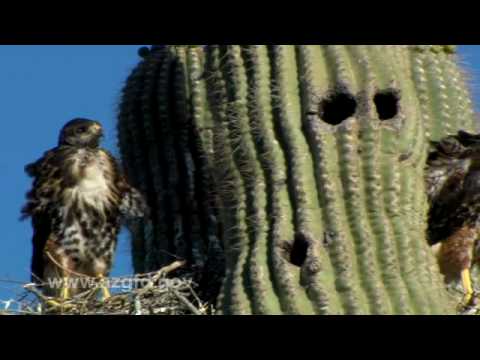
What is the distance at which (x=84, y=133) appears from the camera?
9539 mm

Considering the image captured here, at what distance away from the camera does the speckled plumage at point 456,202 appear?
862cm

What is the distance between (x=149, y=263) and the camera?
9.38 metres

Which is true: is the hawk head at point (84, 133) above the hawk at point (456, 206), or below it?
above

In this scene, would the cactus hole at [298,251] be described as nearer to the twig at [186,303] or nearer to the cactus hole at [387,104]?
the twig at [186,303]

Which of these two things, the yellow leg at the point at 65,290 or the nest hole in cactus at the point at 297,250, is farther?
the yellow leg at the point at 65,290

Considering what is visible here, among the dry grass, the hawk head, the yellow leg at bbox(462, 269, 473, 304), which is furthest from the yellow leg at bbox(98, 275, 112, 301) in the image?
the yellow leg at bbox(462, 269, 473, 304)

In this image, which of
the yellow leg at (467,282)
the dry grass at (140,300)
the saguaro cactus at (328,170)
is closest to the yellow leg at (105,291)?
the dry grass at (140,300)

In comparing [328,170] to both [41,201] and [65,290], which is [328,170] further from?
[41,201]

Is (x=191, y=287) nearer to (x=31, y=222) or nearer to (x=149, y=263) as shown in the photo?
(x=149, y=263)

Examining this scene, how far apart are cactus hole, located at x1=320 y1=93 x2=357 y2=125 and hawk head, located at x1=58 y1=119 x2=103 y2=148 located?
2285mm

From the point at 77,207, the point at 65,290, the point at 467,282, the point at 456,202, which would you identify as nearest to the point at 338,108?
the point at 456,202
